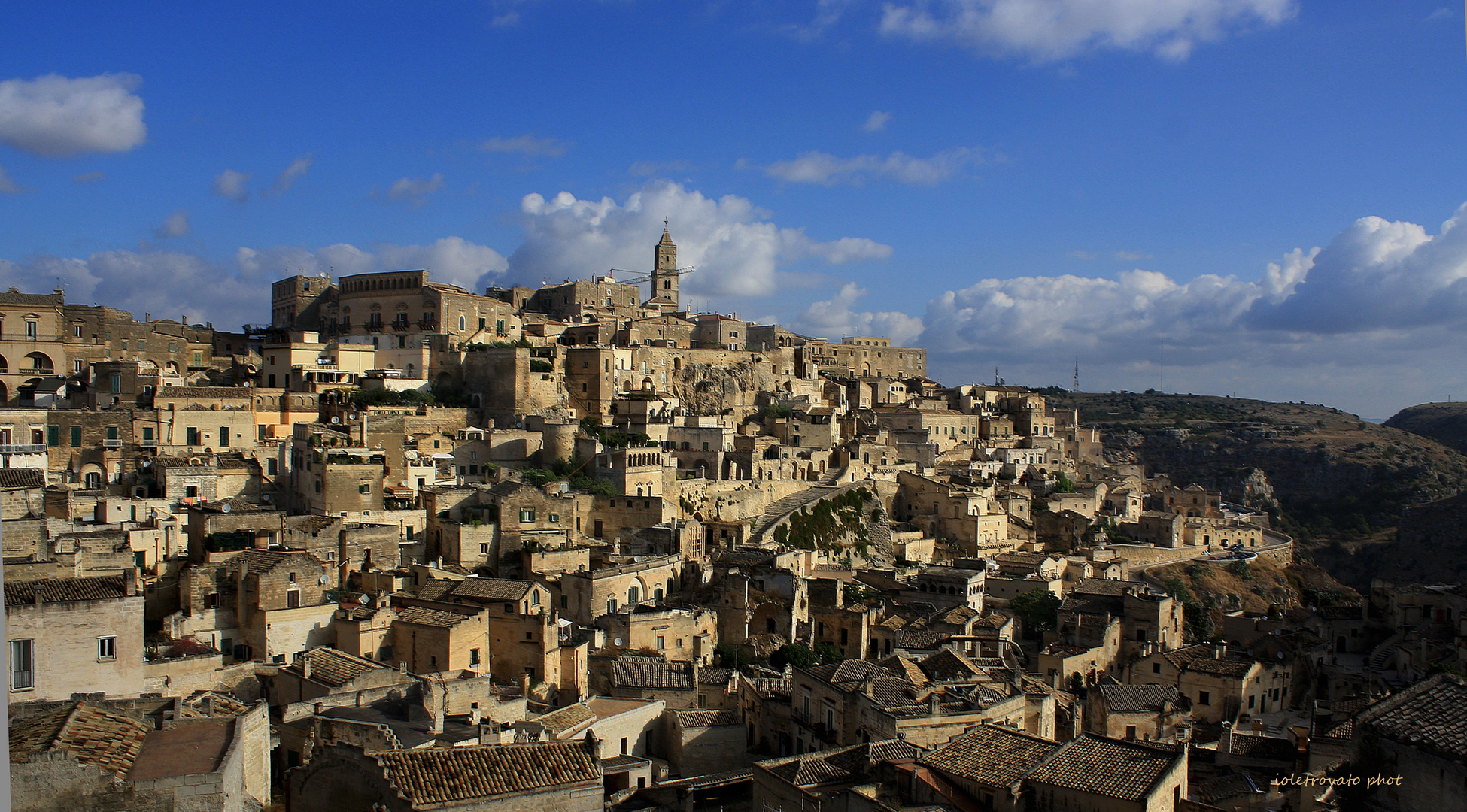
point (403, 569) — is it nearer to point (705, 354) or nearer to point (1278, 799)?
point (1278, 799)

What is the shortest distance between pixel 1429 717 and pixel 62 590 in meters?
14.1

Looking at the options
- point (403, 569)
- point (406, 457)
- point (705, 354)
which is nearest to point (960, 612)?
point (403, 569)

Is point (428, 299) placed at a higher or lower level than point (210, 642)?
higher

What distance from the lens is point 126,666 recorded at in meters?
12.6

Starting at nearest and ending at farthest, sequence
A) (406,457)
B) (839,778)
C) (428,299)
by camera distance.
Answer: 1. (839,778)
2. (406,457)
3. (428,299)

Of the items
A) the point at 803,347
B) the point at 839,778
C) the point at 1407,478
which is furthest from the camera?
the point at 1407,478

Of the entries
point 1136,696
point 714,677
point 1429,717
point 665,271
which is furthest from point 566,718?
point 665,271

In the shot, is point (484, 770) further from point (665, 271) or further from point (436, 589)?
point (665, 271)

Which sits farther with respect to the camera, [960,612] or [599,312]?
[599,312]

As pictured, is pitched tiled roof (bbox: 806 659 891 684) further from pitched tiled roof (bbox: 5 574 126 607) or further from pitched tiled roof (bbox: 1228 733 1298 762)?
pitched tiled roof (bbox: 5 574 126 607)

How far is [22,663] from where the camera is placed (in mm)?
11766

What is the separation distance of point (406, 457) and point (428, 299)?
1376cm

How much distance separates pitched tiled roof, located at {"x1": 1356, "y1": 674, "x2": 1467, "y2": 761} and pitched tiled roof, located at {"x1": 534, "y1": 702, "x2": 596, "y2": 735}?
1120 centimetres


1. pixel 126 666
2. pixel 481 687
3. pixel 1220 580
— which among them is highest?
pixel 126 666
